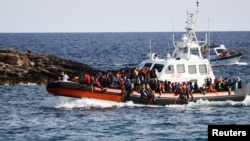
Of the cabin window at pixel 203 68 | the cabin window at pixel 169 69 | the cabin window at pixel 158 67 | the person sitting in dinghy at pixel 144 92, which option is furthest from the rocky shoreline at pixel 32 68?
the person sitting in dinghy at pixel 144 92

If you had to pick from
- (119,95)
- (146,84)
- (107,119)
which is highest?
(146,84)

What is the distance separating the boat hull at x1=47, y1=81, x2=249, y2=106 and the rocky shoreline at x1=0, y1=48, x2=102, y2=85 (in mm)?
13458

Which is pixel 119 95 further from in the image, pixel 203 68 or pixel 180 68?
pixel 203 68

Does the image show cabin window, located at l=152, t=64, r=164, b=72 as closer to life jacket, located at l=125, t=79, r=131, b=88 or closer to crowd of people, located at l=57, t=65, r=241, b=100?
crowd of people, located at l=57, t=65, r=241, b=100

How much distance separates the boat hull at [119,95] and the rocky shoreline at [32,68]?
44.2 ft

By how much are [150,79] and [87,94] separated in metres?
4.23

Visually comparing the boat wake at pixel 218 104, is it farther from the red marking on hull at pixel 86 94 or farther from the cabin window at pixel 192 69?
the red marking on hull at pixel 86 94

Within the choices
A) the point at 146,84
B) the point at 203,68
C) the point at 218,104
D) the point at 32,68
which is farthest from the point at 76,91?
the point at 32,68

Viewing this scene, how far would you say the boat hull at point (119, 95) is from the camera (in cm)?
3650

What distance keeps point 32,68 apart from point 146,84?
16640 millimetres

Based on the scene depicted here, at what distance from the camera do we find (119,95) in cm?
3728

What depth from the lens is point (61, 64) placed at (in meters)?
55.9

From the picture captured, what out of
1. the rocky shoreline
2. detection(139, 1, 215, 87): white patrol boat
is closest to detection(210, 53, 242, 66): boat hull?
the rocky shoreline

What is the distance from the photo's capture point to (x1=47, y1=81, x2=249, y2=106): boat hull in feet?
Answer: 120
